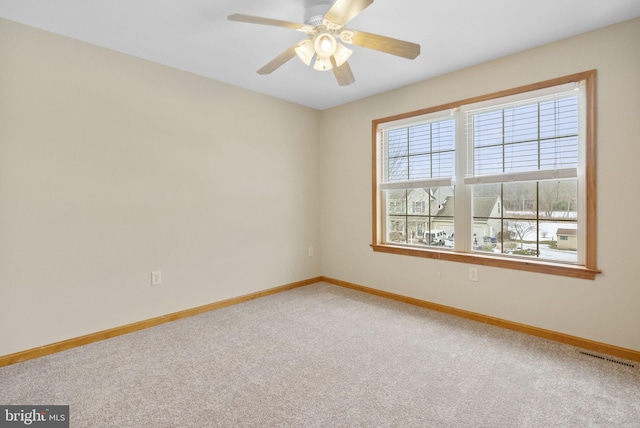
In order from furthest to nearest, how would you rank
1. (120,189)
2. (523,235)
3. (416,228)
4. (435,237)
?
(416,228) → (435,237) → (523,235) → (120,189)

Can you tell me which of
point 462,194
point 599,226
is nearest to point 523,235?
point 599,226

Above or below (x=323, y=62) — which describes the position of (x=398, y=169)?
below

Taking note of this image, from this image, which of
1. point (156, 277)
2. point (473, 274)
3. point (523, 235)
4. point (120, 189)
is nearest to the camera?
point (120, 189)

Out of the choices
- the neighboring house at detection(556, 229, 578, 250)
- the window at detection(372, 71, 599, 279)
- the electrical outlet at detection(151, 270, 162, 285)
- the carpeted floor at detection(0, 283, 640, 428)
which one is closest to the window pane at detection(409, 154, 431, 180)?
the window at detection(372, 71, 599, 279)

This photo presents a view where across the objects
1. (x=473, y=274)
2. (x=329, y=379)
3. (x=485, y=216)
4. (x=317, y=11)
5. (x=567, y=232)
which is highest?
(x=317, y=11)

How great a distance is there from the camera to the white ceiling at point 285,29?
2.07 metres

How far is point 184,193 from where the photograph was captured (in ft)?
10.2

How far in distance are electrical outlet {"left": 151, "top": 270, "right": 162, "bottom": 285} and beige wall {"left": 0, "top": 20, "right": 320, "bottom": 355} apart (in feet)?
0.15

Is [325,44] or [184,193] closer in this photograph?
[325,44]

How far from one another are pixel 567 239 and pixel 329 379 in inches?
88.1

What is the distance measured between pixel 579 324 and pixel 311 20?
2.99m

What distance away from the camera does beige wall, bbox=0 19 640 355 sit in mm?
2271

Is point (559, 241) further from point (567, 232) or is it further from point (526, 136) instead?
point (526, 136)

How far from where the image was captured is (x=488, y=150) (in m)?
2.99
